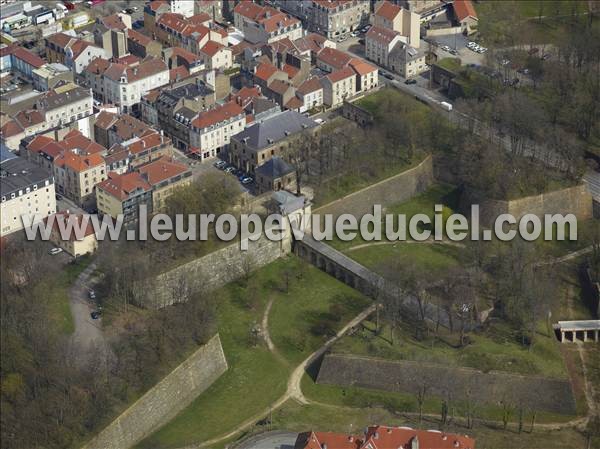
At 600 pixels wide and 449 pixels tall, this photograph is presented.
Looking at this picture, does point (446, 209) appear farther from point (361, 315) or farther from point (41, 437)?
point (41, 437)

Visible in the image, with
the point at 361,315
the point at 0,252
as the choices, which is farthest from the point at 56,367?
the point at 361,315

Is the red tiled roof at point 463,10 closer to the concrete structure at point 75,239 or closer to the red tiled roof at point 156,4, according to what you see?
the red tiled roof at point 156,4

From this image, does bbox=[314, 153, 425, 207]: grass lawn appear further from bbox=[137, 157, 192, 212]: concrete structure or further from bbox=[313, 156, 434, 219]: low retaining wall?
bbox=[137, 157, 192, 212]: concrete structure

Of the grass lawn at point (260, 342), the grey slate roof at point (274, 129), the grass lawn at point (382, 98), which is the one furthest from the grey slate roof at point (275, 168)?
the grass lawn at point (382, 98)

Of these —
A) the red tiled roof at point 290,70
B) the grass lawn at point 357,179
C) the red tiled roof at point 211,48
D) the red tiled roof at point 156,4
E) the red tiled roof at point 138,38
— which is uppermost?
the red tiled roof at point 156,4

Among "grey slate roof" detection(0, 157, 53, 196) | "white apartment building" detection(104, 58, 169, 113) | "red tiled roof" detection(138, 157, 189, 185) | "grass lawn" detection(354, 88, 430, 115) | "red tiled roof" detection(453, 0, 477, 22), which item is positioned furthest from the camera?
"red tiled roof" detection(453, 0, 477, 22)

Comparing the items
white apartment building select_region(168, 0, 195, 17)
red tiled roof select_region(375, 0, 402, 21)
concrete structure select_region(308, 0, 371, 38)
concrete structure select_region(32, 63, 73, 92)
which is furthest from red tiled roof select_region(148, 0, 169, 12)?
red tiled roof select_region(375, 0, 402, 21)
